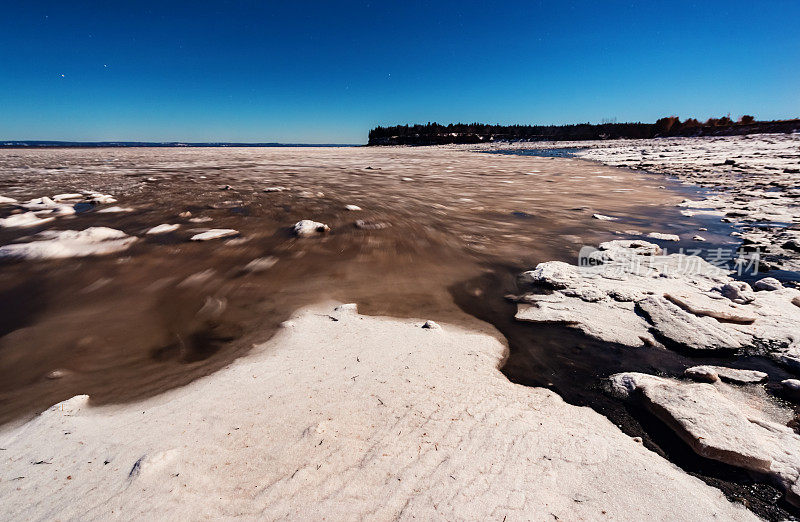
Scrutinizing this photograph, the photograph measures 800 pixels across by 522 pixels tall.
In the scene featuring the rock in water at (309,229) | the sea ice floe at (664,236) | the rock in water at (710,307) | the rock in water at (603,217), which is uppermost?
the rock in water at (309,229)

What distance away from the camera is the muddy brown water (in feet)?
5.43

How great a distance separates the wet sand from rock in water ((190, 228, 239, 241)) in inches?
5.6

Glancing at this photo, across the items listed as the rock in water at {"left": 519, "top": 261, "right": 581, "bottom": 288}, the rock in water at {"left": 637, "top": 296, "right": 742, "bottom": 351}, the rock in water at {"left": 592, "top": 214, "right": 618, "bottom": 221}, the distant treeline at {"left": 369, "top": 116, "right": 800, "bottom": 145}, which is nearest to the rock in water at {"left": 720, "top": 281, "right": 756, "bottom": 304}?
the rock in water at {"left": 637, "top": 296, "right": 742, "bottom": 351}

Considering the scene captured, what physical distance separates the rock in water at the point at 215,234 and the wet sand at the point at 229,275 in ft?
0.47

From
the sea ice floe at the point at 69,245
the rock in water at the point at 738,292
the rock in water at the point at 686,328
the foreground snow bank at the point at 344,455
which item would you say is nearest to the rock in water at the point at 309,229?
the sea ice floe at the point at 69,245

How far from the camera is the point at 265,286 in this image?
2613 mm

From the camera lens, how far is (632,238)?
3.87 m

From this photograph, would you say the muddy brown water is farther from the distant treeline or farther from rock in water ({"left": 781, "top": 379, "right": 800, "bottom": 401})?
the distant treeline

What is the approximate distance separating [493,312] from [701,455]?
122 centimetres

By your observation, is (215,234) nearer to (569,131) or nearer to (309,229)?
(309,229)

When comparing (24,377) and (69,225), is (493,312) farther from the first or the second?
(69,225)

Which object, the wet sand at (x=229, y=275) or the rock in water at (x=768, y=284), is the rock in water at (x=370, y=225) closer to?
the wet sand at (x=229, y=275)

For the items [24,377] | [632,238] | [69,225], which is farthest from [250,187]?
[632,238]

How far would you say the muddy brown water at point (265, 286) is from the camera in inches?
65.1
